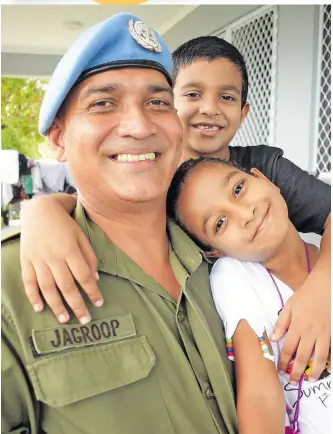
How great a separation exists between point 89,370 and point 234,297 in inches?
11.3

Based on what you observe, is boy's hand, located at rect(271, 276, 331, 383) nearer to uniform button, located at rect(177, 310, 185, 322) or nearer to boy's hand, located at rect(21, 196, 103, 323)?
uniform button, located at rect(177, 310, 185, 322)

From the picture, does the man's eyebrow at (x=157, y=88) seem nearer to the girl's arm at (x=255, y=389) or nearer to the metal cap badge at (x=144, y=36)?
the metal cap badge at (x=144, y=36)

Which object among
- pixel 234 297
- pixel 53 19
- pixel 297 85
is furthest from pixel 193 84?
pixel 297 85

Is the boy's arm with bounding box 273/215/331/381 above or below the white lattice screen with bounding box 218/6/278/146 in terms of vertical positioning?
below

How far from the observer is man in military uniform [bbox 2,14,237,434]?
1.98 ft

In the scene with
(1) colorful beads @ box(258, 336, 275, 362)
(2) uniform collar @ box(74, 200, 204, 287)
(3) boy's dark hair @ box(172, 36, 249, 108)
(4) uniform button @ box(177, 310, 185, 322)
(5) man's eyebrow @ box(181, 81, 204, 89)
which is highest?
(3) boy's dark hair @ box(172, 36, 249, 108)

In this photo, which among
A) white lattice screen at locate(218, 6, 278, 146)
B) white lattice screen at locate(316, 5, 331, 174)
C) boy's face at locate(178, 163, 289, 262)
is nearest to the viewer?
boy's face at locate(178, 163, 289, 262)

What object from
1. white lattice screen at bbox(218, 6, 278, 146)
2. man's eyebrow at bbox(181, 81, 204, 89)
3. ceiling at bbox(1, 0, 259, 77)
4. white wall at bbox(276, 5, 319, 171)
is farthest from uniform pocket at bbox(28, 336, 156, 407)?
white lattice screen at bbox(218, 6, 278, 146)

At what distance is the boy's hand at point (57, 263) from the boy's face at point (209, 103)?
57cm

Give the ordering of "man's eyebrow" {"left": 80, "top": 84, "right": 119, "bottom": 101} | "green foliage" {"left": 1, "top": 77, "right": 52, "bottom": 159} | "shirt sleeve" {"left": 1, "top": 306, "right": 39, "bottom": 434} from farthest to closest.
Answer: "green foliage" {"left": 1, "top": 77, "right": 52, "bottom": 159}, "man's eyebrow" {"left": 80, "top": 84, "right": 119, "bottom": 101}, "shirt sleeve" {"left": 1, "top": 306, "right": 39, "bottom": 434}

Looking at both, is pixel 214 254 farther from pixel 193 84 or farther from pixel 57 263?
pixel 193 84

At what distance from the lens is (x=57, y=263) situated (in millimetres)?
630

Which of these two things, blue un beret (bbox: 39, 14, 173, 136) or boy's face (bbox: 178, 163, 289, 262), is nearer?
blue un beret (bbox: 39, 14, 173, 136)

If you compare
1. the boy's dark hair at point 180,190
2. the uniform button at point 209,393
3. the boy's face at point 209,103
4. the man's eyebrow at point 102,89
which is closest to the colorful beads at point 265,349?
the uniform button at point 209,393
